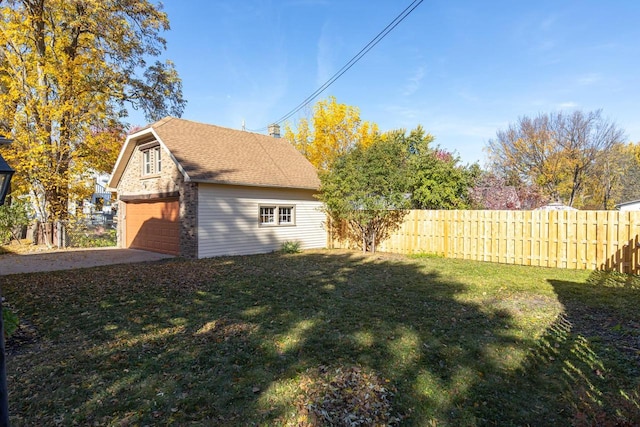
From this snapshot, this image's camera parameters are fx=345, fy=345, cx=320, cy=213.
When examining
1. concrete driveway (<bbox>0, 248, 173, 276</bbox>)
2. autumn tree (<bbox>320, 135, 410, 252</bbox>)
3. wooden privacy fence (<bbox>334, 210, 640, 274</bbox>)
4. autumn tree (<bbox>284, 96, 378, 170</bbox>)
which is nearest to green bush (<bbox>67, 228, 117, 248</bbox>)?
concrete driveway (<bbox>0, 248, 173, 276</bbox>)

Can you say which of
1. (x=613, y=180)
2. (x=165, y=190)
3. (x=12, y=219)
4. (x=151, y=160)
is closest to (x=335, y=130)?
(x=151, y=160)

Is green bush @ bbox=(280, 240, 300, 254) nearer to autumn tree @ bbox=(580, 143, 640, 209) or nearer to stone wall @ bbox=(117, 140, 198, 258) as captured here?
stone wall @ bbox=(117, 140, 198, 258)

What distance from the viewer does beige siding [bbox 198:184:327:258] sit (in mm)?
12234

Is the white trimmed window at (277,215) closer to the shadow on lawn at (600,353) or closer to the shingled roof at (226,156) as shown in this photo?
the shingled roof at (226,156)

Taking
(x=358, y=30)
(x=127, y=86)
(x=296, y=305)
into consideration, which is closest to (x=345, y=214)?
(x=358, y=30)

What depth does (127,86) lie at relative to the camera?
17.7 meters

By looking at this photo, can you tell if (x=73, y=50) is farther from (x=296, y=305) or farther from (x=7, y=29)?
(x=296, y=305)

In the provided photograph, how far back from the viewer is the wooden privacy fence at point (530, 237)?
898 centimetres

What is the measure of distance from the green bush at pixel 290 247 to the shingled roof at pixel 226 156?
94.5 inches

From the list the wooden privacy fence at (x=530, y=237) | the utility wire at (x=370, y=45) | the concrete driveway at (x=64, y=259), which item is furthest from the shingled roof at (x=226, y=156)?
the wooden privacy fence at (x=530, y=237)

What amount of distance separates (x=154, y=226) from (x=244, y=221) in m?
4.16

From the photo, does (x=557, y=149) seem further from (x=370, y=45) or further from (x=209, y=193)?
(x=209, y=193)

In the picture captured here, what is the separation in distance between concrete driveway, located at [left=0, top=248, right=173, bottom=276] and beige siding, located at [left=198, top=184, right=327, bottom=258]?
2.08 m

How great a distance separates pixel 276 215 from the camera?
A: 14.4 m
